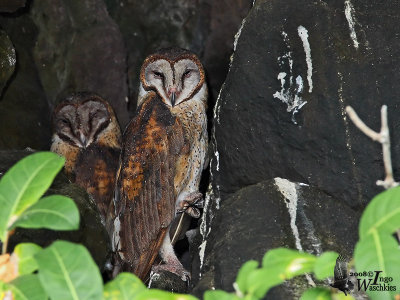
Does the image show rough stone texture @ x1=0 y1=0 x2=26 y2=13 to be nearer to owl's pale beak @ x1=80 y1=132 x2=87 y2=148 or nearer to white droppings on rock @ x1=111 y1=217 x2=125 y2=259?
owl's pale beak @ x1=80 y1=132 x2=87 y2=148

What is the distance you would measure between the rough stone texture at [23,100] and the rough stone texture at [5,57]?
0.26 ft

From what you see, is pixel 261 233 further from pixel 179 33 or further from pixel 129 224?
pixel 179 33

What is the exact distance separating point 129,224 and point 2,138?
1.56 metres

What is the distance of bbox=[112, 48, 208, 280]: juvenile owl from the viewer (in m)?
3.46

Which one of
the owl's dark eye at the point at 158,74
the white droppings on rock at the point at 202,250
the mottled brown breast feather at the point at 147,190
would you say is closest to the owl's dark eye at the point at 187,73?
the owl's dark eye at the point at 158,74

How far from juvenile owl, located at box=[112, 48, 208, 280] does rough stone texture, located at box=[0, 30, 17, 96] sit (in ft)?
4.26

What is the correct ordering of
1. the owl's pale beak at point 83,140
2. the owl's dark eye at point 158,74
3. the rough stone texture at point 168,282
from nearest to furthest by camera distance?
the rough stone texture at point 168,282
the owl's dark eye at point 158,74
the owl's pale beak at point 83,140

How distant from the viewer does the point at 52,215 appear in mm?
1400

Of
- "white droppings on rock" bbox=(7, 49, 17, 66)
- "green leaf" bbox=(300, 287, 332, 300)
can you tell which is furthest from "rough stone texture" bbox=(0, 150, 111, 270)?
"white droppings on rock" bbox=(7, 49, 17, 66)

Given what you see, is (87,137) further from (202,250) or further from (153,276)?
(202,250)

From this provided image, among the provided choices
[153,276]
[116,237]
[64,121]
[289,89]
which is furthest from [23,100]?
[289,89]

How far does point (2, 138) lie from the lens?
4648 mm

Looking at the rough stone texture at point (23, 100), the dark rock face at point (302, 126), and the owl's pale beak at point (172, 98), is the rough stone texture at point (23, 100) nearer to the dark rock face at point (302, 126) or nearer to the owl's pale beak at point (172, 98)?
the owl's pale beak at point (172, 98)

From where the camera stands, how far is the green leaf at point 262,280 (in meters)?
1.29
